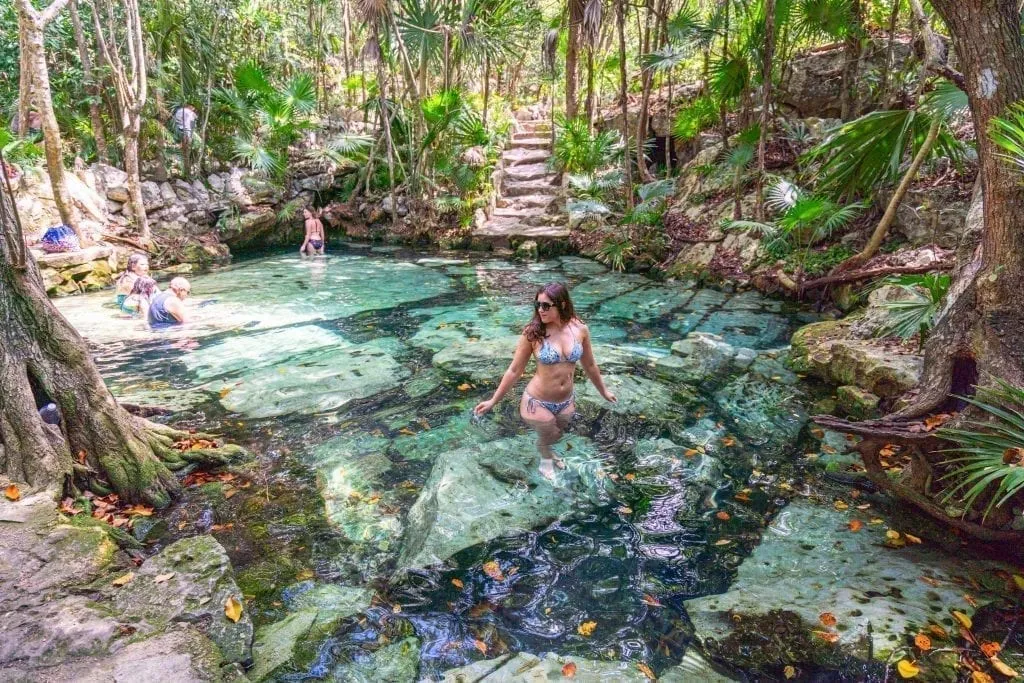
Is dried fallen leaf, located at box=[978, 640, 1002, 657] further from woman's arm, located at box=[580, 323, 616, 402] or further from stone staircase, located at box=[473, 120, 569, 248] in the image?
stone staircase, located at box=[473, 120, 569, 248]

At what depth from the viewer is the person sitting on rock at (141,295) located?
8492 millimetres

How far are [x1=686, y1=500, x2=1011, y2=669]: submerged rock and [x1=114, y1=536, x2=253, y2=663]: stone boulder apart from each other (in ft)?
7.38

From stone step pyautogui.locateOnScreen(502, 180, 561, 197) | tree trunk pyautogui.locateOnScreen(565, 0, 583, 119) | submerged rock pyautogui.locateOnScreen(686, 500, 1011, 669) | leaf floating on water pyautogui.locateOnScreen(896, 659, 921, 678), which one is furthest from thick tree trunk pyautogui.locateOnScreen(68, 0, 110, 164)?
leaf floating on water pyautogui.locateOnScreen(896, 659, 921, 678)

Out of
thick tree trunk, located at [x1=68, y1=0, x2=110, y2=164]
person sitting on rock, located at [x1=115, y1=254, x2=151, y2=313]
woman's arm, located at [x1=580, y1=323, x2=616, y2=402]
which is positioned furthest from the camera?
thick tree trunk, located at [x1=68, y1=0, x2=110, y2=164]

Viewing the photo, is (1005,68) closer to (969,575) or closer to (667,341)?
(969,575)

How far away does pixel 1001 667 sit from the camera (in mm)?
2477

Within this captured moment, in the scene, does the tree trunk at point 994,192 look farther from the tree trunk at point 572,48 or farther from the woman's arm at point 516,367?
the tree trunk at point 572,48

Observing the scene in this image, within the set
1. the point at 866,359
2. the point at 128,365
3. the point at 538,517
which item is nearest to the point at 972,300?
the point at 866,359

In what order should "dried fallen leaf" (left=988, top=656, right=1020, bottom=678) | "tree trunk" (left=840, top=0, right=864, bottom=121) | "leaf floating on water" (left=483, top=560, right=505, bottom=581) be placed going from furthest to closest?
"tree trunk" (left=840, top=0, right=864, bottom=121) → "leaf floating on water" (left=483, top=560, right=505, bottom=581) → "dried fallen leaf" (left=988, top=656, right=1020, bottom=678)

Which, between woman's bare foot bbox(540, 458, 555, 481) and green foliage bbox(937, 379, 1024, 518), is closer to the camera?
green foliage bbox(937, 379, 1024, 518)

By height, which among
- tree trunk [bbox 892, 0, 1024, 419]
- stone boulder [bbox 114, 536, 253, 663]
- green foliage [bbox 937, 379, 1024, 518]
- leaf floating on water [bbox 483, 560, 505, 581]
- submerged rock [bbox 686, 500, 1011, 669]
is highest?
tree trunk [bbox 892, 0, 1024, 419]

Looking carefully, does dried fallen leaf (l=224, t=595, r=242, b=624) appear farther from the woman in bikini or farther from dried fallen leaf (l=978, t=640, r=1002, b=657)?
dried fallen leaf (l=978, t=640, r=1002, b=657)

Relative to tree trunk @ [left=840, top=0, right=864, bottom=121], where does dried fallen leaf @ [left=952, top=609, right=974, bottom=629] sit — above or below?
below

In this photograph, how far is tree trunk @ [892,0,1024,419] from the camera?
2949mm
